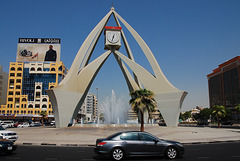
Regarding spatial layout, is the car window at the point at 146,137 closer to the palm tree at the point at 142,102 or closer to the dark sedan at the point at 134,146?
the dark sedan at the point at 134,146

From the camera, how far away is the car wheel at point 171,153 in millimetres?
9857

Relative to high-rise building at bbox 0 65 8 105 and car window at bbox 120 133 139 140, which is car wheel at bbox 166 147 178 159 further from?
high-rise building at bbox 0 65 8 105

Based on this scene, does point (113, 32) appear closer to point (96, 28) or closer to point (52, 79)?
Answer: point (96, 28)

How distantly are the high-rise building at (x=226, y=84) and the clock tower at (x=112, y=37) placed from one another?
62.3m

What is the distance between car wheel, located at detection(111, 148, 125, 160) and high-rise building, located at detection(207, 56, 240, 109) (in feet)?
291

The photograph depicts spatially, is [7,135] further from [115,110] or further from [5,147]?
[115,110]

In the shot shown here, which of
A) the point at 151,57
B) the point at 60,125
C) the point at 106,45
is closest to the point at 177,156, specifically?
the point at 60,125

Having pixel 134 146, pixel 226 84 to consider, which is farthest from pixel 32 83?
pixel 226 84

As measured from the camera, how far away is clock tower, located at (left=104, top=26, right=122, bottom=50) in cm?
4320

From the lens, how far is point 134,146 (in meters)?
9.69

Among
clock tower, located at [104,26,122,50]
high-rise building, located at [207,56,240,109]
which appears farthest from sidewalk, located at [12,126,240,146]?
high-rise building, located at [207,56,240,109]

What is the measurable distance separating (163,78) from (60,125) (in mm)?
18924

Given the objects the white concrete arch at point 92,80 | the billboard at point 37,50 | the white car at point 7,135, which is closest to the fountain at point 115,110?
the white concrete arch at point 92,80

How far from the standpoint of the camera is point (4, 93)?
91375mm
